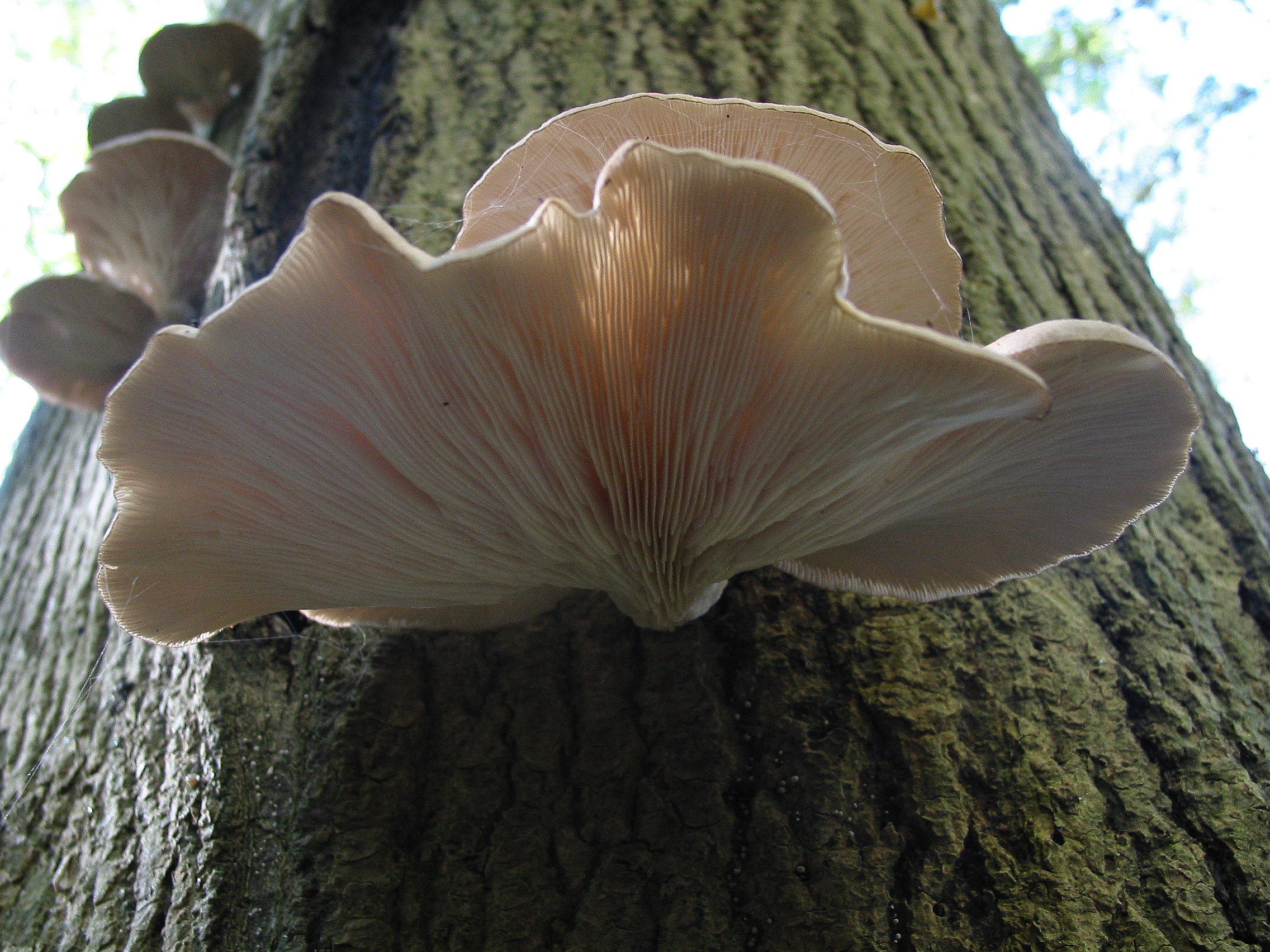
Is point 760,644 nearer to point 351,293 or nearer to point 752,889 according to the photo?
point 752,889


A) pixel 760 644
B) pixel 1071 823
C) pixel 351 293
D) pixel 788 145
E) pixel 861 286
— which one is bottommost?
pixel 1071 823

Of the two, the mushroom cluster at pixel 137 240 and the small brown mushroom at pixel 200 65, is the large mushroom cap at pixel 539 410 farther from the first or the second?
the small brown mushroom at pixel 200 65

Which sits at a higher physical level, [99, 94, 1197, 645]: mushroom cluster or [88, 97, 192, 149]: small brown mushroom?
[99, 94, 1197, 645]: mushroom cluster

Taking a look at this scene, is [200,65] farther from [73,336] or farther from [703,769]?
[703,769]

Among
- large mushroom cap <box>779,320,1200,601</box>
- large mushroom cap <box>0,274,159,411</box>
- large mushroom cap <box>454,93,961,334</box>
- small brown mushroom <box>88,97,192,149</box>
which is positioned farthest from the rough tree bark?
small brown mushroom <box>88,97,192,149</box>

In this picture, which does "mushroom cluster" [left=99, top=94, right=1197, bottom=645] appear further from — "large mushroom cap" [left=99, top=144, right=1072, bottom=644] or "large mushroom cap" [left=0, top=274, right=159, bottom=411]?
"large mushroom cap" [left=0, top=274, right=159, bottom=411]

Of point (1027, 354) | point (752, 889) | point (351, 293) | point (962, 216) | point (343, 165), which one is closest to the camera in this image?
point (351, 293)

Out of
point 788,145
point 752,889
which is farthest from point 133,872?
point 788,145

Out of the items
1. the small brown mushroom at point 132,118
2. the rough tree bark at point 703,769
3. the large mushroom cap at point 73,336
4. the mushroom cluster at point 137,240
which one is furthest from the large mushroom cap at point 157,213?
the rough tree bark at point 703,769
